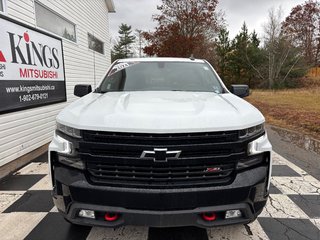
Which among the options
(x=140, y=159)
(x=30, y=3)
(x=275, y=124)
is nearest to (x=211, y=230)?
(x=140, y=159)

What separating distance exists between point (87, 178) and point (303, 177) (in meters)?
3.53

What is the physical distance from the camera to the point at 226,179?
80.7 inches

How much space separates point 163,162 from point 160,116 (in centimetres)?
35

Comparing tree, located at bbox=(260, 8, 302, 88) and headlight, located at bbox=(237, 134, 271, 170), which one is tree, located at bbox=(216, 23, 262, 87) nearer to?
tree, located at bbox=(260, 8, 302, 88)

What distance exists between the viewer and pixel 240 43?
35.5m

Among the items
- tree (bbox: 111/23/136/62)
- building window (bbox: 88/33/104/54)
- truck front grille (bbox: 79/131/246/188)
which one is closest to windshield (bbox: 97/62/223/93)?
truck front grille (bbox: 79/131/246/188)

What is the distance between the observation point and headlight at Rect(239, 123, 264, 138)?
2.06 meters

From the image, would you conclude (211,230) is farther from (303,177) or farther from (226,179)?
(303,177)

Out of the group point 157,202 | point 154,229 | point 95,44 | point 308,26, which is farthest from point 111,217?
point 308,26

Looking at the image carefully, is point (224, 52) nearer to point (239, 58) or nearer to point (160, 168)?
point (239, 58)

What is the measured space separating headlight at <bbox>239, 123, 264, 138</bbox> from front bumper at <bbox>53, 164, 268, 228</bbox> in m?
0.32

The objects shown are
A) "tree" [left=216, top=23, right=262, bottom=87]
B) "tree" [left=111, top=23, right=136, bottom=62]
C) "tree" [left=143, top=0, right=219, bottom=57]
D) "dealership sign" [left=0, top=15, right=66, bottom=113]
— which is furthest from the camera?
"tree" [left=111, top=23, right=136, bottom=62]

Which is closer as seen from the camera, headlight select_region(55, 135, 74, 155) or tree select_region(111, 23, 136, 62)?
headlight select_region(55, 135, 74, 155)

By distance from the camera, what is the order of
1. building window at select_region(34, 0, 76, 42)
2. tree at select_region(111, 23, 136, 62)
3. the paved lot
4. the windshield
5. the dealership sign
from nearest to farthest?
1. the paved lot
2. the windshield
3. the dealership sign
4. building window at select_region(34, 0, 76, 42)
5. tree at select_region(111, 23, 136, 62)
